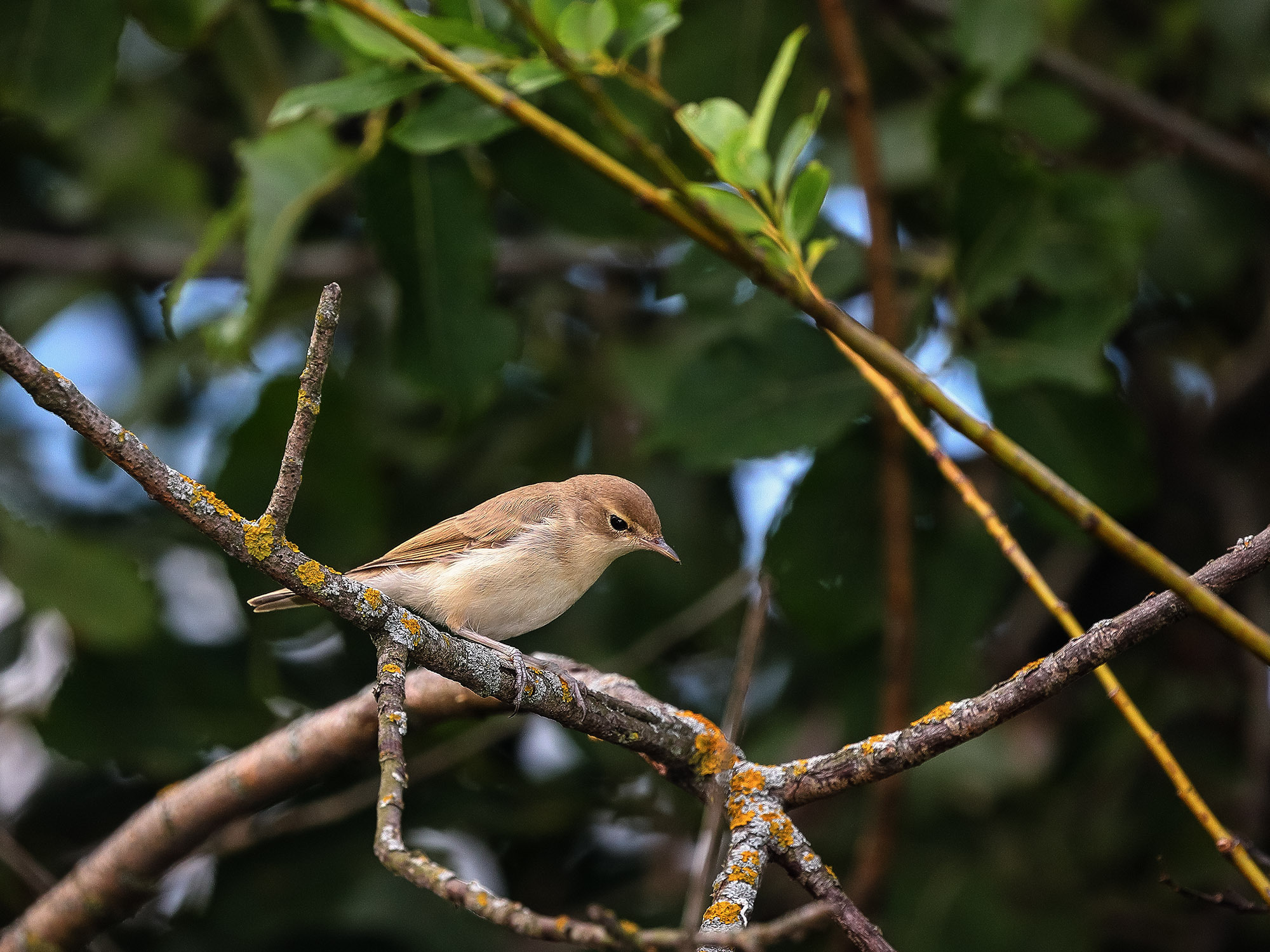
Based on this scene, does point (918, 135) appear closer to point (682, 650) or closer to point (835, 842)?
point (682, 650)

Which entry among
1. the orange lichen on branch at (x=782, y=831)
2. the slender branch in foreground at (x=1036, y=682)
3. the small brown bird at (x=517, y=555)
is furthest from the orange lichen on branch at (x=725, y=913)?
the small brown bird at (x=517, y=555)

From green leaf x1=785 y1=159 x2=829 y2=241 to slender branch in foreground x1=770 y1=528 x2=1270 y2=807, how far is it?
3.23 ft

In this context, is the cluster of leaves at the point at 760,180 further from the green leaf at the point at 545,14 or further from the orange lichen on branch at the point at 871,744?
the orange lichen on branch at the point at 871,744

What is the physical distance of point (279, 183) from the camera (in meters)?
3.54

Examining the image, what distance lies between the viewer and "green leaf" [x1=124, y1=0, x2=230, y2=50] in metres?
3.74

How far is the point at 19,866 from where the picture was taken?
3.81 m

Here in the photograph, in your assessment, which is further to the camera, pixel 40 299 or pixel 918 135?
pixel 40 299

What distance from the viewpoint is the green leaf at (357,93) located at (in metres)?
3.00

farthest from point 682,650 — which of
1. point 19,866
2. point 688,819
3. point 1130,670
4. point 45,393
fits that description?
point 45,393

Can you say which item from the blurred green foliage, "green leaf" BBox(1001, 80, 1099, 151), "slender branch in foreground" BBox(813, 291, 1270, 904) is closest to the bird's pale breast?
the blurred green foliage

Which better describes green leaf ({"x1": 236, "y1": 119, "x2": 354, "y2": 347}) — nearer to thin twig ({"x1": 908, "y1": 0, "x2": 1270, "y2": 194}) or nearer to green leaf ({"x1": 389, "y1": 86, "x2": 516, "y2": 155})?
green leaf ({"x1": 389, "y1": 86, "x2": 516, "y2": 155})

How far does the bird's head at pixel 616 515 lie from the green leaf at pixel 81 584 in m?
1.96

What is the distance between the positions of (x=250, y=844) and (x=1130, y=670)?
388 centimetres

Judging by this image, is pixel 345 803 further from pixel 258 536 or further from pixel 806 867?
pixel 258 536
